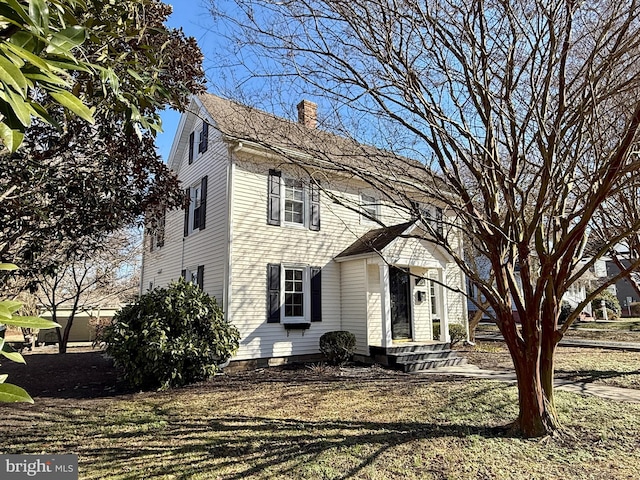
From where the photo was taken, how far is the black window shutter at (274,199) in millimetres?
11079

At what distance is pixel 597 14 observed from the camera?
14.9 feet

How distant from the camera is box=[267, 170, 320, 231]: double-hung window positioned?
1117 cm

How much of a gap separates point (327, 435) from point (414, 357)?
6064mm

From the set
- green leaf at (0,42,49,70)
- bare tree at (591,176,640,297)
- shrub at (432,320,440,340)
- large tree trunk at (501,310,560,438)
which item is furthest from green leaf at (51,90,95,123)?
shrub at (432,320,440,340)

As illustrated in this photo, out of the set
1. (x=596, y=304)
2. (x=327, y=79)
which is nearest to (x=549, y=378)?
(x=327, y=79)

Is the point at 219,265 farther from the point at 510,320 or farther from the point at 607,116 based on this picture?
the point at 607,116

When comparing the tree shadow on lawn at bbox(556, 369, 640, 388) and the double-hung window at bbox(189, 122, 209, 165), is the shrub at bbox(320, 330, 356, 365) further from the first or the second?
the double-hung window at bbox(189, 122, 209, 165)

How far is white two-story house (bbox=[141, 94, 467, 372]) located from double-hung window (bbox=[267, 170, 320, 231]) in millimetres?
30

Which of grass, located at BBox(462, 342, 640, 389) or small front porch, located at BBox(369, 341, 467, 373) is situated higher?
small front porch, located at BBox(369, 341, 467, 373)

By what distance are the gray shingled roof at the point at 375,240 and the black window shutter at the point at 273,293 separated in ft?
7.42

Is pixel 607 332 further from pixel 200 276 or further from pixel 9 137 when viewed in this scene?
pixel 9 137
